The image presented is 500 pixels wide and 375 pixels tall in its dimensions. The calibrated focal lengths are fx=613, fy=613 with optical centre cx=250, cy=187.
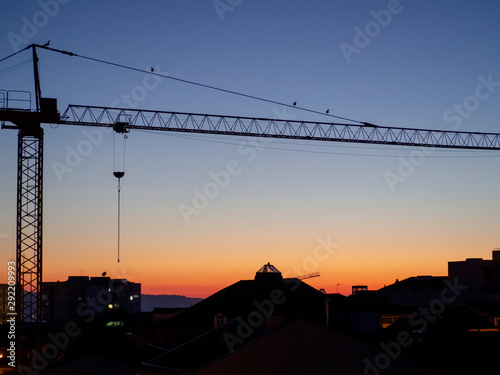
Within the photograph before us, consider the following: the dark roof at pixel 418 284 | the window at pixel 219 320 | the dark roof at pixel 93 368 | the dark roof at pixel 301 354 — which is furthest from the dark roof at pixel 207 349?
the dark roof at pixel 418 284

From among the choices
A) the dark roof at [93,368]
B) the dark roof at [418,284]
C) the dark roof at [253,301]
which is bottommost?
the dark roof at [93,368]

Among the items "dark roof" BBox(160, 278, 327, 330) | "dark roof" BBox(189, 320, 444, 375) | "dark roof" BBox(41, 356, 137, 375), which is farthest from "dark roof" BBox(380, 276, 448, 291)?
"dark roof" BBox(189, 320, 444, 375)

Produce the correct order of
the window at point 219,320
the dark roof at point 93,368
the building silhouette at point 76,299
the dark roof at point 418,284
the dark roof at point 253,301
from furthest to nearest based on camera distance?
the building silhouette at point 76,299 → the dark roof at point 418,284 → the dark roof at point 253,301 → the window at point 219,320 → the dark roof at point 93,368

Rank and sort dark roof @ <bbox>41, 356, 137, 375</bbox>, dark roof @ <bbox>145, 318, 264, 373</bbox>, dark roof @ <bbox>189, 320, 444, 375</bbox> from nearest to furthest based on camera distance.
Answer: dark roof @ <bbox>189, 320, 444, 375</bbox>
dark roof @ <bbox>145, 318, 264, 373</bbox>
dark roof @ <bbox>41, 356, 137, 375</bbox>

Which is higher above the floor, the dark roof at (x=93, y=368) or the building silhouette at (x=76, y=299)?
the building silhouette at (x=76, y=299)

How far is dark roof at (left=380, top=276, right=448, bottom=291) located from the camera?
138 m

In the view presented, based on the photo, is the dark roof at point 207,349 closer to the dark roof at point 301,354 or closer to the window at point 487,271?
the dark roof at point 301,354

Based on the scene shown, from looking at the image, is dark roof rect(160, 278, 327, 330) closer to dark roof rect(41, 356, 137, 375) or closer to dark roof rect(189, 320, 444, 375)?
dark roof rect(41, 356, 137, 375)

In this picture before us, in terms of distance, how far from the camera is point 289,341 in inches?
1248

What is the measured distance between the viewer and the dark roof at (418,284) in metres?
138

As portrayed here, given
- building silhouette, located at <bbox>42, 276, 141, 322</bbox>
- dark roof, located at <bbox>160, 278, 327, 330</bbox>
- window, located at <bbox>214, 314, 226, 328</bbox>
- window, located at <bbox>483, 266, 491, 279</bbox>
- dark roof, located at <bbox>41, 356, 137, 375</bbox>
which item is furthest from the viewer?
building silhouette, located at <bbox>42, 276, 141, 322</bbox>

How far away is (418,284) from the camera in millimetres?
139625

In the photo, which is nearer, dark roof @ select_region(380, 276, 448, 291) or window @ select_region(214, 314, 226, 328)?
window @ select_region(214, 314, 226, 328)

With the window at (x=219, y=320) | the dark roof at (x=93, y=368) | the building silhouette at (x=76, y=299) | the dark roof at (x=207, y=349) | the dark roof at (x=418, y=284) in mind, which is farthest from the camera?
the building silhouette at (x=76, y=299)
